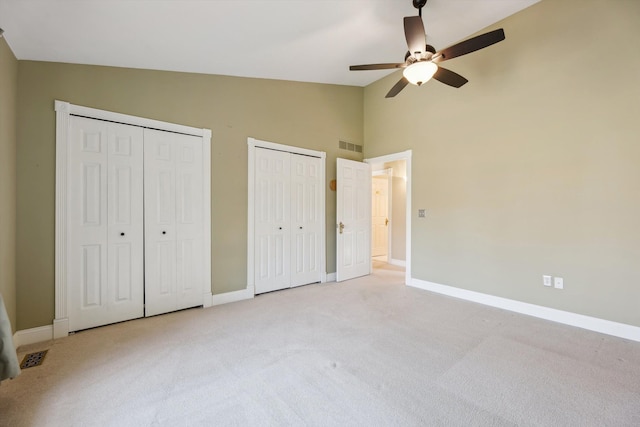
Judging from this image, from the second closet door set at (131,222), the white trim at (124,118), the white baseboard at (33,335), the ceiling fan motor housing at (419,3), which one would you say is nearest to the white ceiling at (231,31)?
the ceiling fan motor housing at (419,3)

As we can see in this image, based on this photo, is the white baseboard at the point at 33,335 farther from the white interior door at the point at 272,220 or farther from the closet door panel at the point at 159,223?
the white interior door at the point at 272,220

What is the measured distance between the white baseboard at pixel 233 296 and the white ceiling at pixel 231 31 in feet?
9.26

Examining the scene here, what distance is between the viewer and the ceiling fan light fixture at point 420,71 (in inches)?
99.9

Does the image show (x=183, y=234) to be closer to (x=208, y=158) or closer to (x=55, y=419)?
(x=208, y=158)

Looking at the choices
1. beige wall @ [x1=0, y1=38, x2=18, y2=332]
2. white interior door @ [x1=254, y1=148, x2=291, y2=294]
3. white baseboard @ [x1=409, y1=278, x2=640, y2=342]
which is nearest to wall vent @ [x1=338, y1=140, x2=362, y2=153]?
white interior door @ [x1=254, y1=148, x2=291, y2=294]

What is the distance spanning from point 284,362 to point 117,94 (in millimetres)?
3159

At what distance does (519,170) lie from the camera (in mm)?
3307

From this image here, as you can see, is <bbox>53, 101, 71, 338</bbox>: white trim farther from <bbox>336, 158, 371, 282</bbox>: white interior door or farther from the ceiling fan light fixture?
<bbox>336, 158, 371, 282</bbox>: white interior door

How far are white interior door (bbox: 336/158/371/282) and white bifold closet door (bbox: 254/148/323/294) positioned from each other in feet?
1.23

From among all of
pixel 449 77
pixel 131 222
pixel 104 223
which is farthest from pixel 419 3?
pixel 104 223

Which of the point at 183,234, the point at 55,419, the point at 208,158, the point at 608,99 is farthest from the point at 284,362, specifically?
the point at 608,99

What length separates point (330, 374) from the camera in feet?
6.64

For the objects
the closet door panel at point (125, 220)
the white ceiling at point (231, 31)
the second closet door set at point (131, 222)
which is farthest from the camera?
the closet door panel at point (125, 220)

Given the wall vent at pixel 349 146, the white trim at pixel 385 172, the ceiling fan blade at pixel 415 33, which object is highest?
the ceiling fan blade at pixel 415 33
